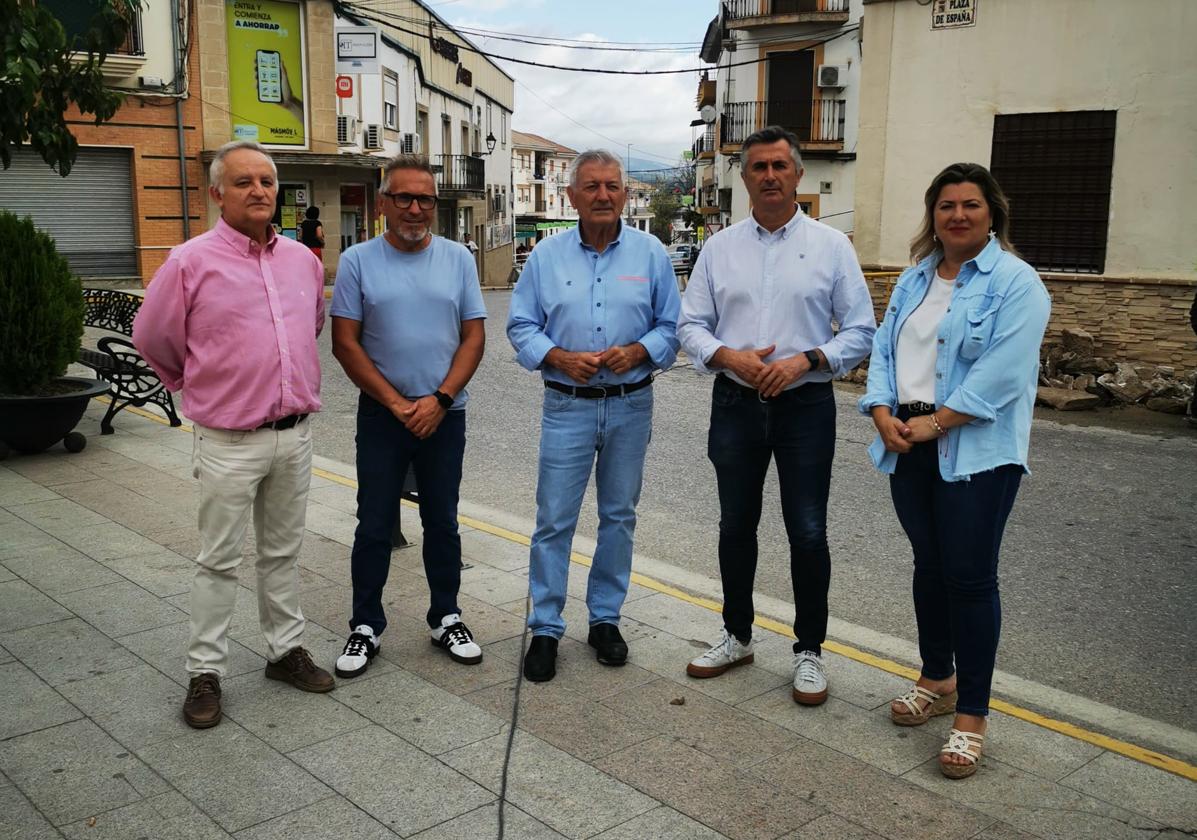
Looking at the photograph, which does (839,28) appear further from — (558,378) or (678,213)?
(678,213)

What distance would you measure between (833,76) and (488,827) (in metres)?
33.2

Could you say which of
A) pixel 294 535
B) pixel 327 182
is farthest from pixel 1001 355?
pixel 327 182

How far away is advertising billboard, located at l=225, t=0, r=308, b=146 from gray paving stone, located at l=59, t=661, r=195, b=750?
866 inches

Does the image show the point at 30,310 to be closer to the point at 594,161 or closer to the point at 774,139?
the point at 594,161

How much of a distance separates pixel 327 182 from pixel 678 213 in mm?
90783

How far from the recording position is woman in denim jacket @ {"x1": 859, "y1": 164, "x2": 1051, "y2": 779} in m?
3.52

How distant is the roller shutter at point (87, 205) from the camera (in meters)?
21.5

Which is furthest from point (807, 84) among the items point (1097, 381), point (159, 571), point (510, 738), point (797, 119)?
point (510, 738)

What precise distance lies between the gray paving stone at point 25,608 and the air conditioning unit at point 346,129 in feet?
80.1

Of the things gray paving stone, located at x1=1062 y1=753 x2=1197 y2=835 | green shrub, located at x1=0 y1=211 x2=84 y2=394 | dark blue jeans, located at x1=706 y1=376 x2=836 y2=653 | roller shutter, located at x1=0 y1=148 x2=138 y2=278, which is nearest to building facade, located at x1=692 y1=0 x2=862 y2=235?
roller shutter, located at x1=0 y1=148 x2=138 y2=278

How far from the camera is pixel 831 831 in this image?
3.18 meters

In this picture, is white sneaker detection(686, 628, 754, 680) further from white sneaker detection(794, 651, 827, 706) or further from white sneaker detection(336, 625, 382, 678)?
white sneaker detection(336, 625, 382, 678)

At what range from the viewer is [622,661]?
4.45 m

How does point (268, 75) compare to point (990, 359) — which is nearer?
point (990, 359)
